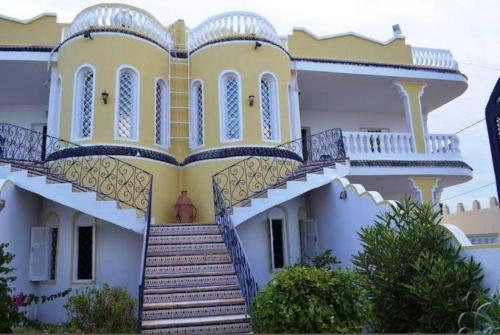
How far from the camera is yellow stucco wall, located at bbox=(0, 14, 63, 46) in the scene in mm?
13102

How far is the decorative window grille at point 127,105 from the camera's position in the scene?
11.2m

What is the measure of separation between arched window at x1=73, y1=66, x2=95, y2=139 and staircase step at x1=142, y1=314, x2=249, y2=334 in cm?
614

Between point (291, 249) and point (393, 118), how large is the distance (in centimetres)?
915

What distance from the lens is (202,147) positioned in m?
11.9

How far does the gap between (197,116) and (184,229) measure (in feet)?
13.6

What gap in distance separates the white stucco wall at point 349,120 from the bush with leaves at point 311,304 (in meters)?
11.4

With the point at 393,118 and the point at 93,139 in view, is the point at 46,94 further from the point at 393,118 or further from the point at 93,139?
the point at 393,118

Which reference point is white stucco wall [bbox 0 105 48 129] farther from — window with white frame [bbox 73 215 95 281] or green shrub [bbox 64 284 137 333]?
green shrub [bbox 64 284 137 333]

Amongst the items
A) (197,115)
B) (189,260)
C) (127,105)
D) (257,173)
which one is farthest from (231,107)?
(189,260)

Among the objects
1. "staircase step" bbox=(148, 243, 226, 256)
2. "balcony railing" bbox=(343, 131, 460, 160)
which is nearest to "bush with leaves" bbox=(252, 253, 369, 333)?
"staircase step" bbox=(148, 243, 226, 256)

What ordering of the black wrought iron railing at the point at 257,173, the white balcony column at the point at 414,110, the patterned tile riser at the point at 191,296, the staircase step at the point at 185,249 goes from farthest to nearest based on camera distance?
1. the white balcony column at the point at 414,110
2. the black wrought iron railing at the point at 257,173
3. the staircase step at the point at 185,249
4. the patterned tile riser at the point at 191,296

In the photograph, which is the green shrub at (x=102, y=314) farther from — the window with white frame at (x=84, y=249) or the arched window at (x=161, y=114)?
the arched window at (x=161, y=114)

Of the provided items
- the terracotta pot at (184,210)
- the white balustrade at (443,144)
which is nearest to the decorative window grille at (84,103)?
the terracotta pot at (184,210)

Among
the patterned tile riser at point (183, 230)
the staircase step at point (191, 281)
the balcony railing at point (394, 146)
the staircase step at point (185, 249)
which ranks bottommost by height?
the staircase step at point (191, 281)
